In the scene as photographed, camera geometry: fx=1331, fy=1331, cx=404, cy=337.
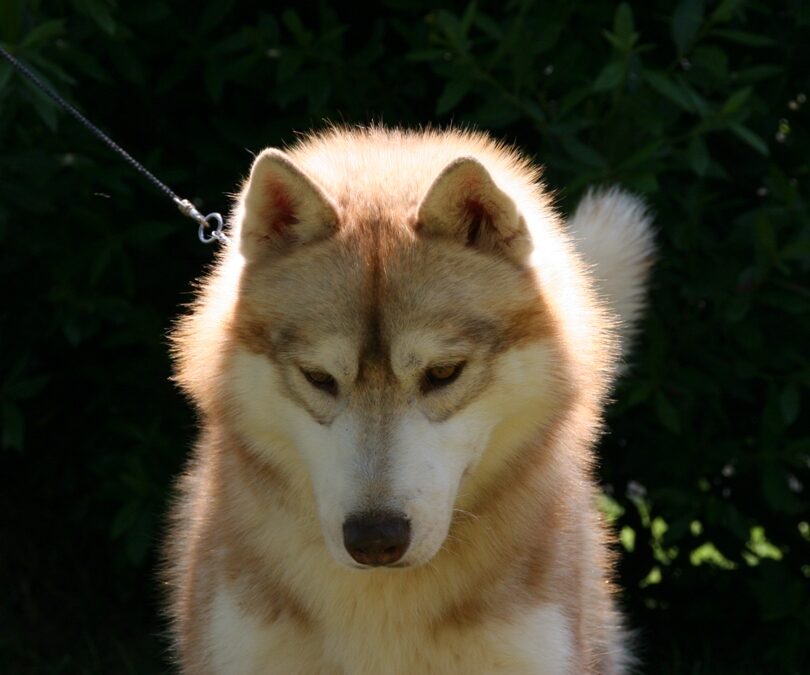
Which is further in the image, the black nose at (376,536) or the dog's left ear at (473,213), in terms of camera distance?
the dog's left ear at (473,213)

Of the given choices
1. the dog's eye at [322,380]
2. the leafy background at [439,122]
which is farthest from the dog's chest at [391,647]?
the leafy background at [439,122]

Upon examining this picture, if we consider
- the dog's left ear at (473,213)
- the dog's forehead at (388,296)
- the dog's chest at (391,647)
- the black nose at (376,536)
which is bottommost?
the dog's chest at (391,647)

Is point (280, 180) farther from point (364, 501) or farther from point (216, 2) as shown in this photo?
point (216, 2)

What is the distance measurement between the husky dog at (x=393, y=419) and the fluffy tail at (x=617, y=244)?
64 cm

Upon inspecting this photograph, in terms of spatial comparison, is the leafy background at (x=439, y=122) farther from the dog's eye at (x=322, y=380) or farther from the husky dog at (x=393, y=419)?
the dog's eye at (x=322, y=380)

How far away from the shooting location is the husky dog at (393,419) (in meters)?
3.18

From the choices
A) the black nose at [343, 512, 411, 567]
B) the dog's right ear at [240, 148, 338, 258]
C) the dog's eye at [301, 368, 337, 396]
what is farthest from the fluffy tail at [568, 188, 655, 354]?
the black nose at [343, 512, 411, 567]

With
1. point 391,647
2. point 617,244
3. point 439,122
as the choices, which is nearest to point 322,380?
point 391,647

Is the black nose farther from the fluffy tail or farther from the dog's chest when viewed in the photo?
the fluffy tail

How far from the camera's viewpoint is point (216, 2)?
16.6ft

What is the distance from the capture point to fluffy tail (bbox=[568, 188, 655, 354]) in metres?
4.43

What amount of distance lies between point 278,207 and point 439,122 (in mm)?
2143

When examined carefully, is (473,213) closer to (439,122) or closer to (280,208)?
(280,208)

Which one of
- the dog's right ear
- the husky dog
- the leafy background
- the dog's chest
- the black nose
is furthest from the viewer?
the leafy background
